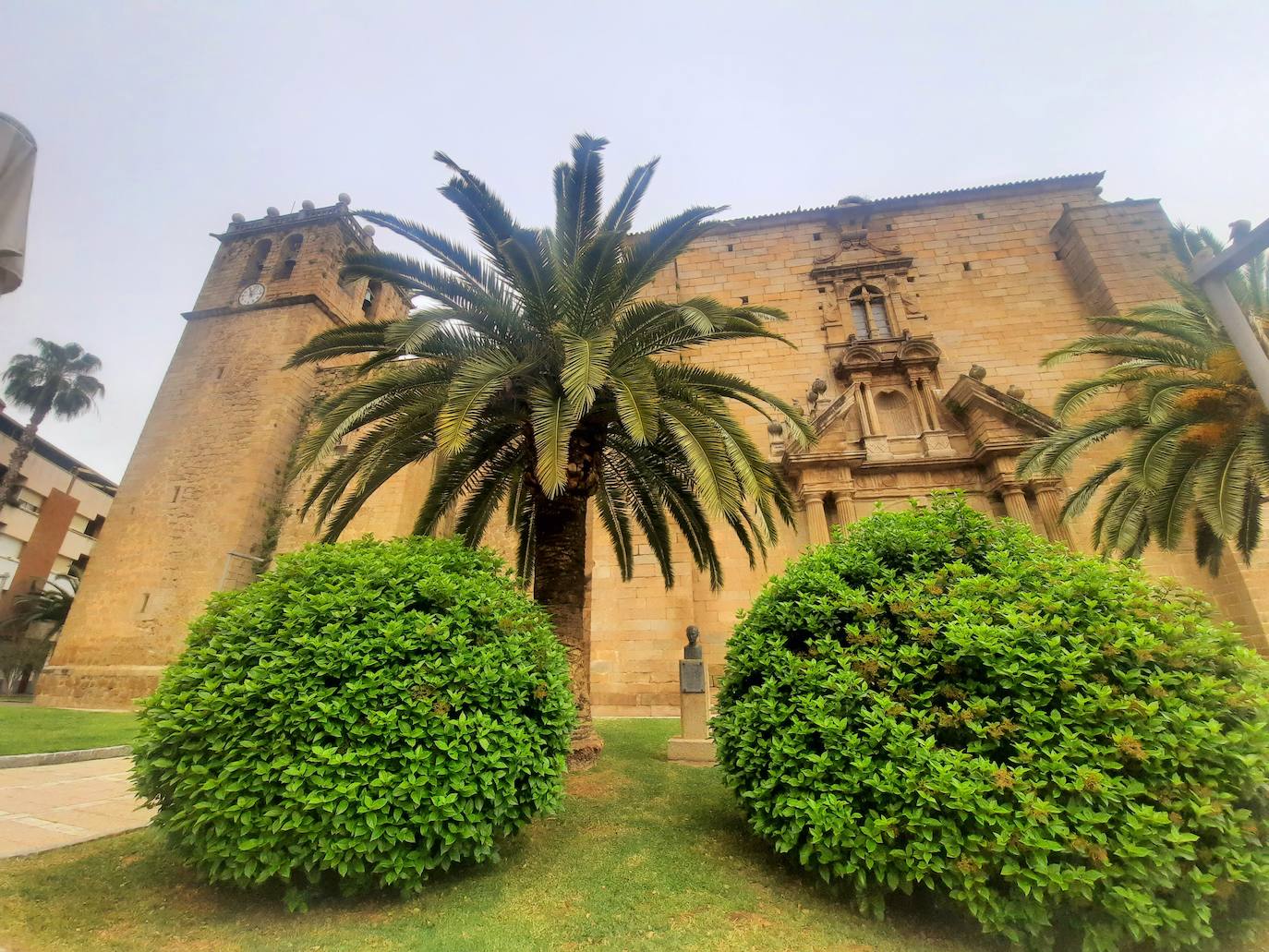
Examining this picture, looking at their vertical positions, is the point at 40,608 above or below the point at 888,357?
below

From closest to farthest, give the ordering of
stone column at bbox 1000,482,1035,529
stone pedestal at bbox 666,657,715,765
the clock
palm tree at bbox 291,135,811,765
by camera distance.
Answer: palm tree at bbox 291,135,811,765 → stone pedestal at bbox 666,657,715,765 → stone column at bbox 1000,482,1035,529 → the clock

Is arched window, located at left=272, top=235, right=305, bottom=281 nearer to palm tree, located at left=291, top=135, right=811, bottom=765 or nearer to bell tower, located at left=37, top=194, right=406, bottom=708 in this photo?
bell tower, located at left=37, top=194, right=406, bottom=708

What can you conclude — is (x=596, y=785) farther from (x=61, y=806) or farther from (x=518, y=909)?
(x=61, y=806)

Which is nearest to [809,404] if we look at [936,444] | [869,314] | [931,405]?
[931,405]

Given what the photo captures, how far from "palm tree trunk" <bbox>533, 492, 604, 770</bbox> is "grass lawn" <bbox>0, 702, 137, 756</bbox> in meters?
4.76

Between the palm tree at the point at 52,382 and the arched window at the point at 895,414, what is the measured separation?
3021cm

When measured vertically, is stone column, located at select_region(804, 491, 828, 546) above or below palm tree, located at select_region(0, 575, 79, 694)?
above

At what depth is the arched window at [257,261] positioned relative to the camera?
22.3 m

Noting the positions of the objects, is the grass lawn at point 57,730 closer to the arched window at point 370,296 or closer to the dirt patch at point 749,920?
the dirt patch at point 749,920

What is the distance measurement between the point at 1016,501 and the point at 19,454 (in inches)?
1241

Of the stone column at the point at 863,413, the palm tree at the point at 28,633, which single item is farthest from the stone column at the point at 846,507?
the palm tree at the point at 28,633

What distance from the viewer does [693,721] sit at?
747 cm

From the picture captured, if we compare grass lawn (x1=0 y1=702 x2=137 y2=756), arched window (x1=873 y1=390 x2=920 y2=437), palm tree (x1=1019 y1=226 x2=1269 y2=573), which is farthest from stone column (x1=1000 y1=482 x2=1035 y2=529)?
grass lawn (x1=0 y1=702 x2=137 y2=756)

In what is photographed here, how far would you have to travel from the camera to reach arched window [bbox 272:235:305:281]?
2216 cm
